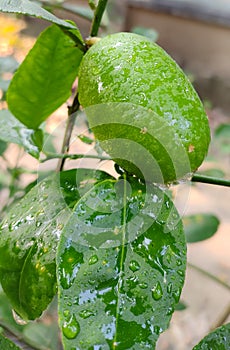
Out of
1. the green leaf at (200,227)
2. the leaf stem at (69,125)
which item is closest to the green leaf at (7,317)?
the green leaf at (200,227)

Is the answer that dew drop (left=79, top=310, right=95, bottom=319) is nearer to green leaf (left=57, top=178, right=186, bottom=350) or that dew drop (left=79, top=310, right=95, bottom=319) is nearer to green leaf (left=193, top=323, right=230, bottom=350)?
green leaf (left=57, top=178, right=186, bottom=350)

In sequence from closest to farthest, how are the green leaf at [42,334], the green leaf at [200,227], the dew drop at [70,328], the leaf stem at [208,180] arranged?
the dew drop at [70,328], the leaf stem at [208,180], the green leaf at [200,227], the green leaf at [42,334]

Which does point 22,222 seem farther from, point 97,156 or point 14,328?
point 14,328

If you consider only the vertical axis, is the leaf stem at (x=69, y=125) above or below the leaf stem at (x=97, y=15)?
below

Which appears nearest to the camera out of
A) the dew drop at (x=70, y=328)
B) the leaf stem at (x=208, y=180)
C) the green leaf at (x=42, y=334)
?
the dew drop at (x=70, y=328)

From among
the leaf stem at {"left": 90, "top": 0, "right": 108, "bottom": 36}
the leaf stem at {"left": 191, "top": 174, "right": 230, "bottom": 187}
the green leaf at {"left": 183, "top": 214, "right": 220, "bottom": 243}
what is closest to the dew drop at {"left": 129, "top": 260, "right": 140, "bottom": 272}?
the leaf stem at {"left": 191, "top": 174, "right": 230, "bottom": 187}

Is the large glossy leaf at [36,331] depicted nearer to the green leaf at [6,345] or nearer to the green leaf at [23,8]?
the green leaf at [6,345]

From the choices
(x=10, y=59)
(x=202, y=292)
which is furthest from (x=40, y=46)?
(x=202, y=292)
